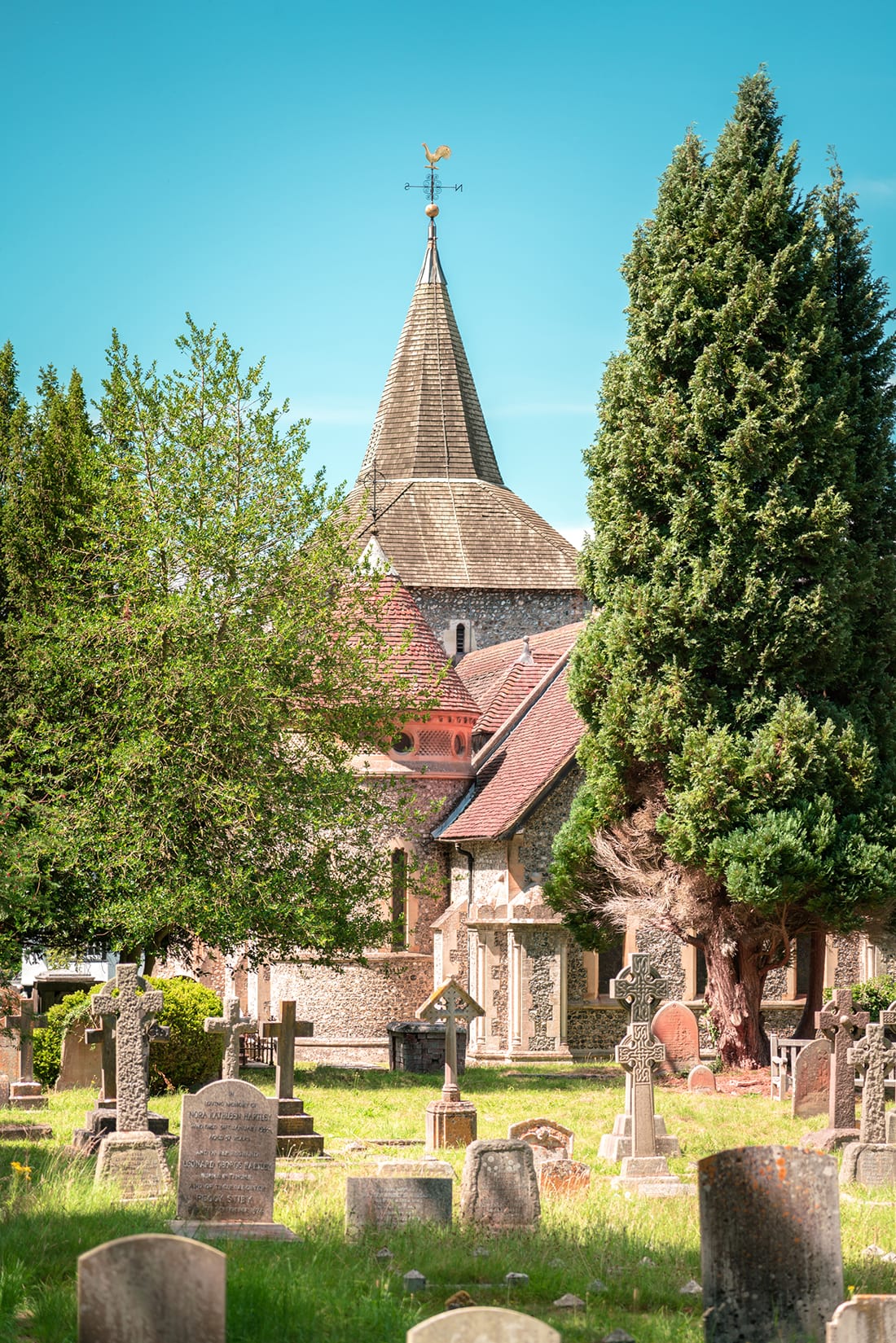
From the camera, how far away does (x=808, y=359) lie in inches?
830

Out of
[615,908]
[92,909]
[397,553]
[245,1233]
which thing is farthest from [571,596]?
[245,1233]

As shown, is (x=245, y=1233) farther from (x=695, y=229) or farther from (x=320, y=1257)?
(x=695, y=229)

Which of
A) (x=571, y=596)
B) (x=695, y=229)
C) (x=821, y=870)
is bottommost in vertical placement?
(x=821, y=870)

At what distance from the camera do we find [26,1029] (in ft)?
61.7

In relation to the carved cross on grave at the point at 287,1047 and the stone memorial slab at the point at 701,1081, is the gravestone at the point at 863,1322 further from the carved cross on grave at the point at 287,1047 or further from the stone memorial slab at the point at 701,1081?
the stone memorial slab at the point at 701,1081

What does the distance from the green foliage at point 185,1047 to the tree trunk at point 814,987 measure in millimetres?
8881

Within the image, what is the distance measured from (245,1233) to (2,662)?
14.6 m

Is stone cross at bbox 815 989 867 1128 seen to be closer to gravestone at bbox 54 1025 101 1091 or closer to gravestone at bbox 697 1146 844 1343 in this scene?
gravestone at bbox 697 1146 844 1343

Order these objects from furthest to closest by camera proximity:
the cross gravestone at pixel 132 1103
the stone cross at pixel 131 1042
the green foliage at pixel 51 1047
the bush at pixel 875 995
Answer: the bush at pixel 875 995 < the green foliage at pixel 51 1047 < the stone cross at pixel 131 1042 < the cross gravestone at pixel 132 1103

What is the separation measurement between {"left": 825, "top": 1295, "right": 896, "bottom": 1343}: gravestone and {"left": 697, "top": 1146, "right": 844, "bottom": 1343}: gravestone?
925mm

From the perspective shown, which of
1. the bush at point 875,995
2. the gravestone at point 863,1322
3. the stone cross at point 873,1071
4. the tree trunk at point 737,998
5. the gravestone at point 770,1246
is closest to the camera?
the gravestone at point 863,1322

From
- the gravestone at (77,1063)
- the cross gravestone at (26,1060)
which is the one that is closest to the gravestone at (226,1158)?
the cross gravestone at (26,1060)

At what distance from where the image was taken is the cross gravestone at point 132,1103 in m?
10.9

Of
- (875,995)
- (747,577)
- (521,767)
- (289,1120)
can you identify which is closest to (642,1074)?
(289,1120)
